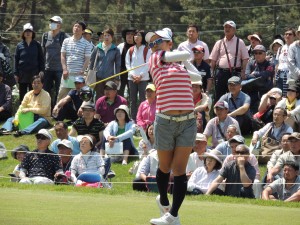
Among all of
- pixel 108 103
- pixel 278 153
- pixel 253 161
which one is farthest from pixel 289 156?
pixel 108 103

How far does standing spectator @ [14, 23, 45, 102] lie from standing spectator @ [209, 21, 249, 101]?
14.8ft

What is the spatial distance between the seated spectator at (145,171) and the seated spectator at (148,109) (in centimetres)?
293

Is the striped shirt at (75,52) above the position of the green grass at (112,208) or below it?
above

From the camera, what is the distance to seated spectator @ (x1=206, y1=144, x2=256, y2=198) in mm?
15508

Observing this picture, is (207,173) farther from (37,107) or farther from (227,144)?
(37,107)

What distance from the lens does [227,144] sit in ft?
56.6

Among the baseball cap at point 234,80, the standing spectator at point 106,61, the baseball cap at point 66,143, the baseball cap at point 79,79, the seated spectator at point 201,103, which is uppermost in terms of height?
the standing spectator at point 106,61

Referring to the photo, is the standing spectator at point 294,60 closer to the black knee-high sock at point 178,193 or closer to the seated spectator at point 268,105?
the seated spectator at point 268,105

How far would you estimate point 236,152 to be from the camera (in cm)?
1598

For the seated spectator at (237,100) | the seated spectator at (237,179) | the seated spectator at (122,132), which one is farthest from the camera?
the seated spectator at (237,100)

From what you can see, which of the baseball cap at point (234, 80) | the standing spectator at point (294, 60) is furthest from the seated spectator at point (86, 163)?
the standing spectator at point (294, 60)

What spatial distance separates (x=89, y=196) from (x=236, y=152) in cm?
277

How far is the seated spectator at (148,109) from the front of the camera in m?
19.5

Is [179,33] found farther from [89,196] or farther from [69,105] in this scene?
[89,196]
